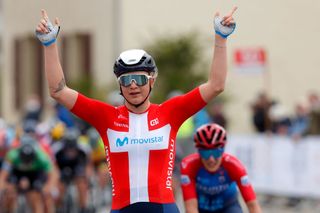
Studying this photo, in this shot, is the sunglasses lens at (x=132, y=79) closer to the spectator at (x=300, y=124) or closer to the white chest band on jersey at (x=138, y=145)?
the white chest band on jersey at (x=138, y=145)

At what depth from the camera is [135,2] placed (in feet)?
113

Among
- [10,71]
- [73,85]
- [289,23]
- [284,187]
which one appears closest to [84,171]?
[284,187]

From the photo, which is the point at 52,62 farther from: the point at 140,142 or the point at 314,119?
the point at 314,119

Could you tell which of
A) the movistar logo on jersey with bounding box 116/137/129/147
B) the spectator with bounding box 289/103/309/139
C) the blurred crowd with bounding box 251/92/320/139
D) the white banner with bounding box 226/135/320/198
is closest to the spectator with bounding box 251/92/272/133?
the blurred crowd with bounding box 251/92/320/139

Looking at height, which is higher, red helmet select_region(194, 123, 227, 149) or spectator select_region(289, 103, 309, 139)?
red helmet select_region(194, 123, 227, 149)

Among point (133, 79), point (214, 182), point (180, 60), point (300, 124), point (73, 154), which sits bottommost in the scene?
point (73, 154)

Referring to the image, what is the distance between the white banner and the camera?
1806cm

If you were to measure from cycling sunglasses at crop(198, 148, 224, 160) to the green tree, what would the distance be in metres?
21.1

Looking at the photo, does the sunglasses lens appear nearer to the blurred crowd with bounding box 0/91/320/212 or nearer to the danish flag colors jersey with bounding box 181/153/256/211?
the danish flag colors jersey with bounding box 181/153/256/211

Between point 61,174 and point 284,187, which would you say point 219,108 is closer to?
point 284,187

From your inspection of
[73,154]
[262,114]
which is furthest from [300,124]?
[73,154]

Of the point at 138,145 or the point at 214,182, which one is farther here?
the point at 214,182

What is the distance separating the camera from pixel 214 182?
9.18m

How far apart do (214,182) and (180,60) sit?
21961mm
